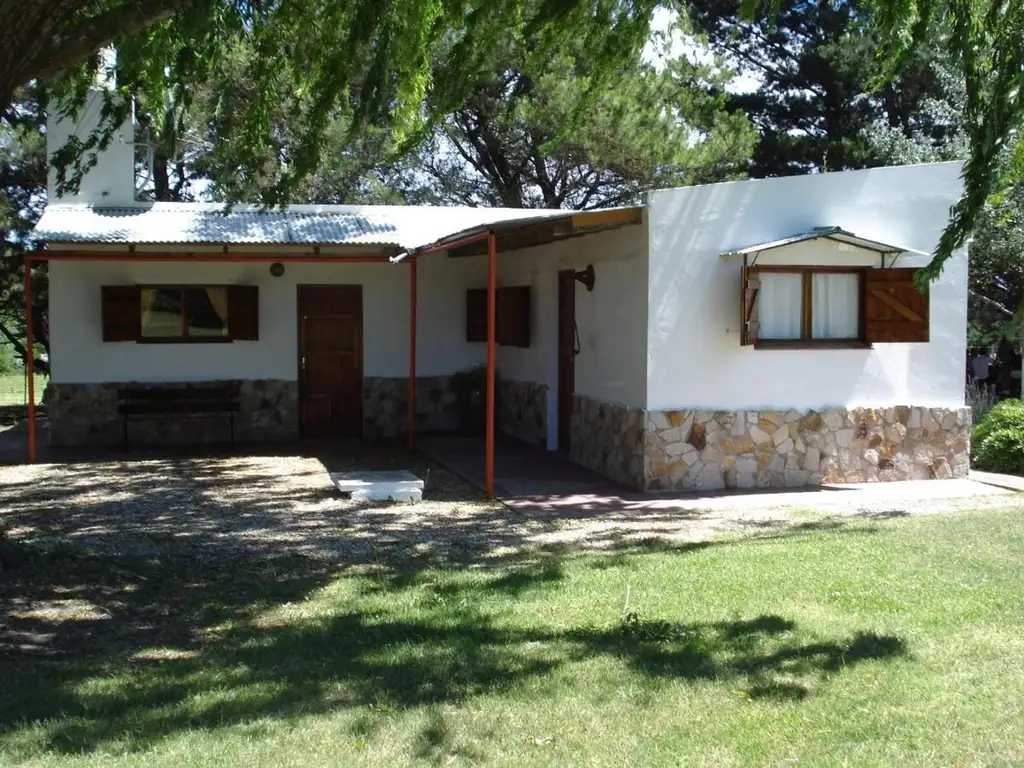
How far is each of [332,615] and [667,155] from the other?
15.0 m

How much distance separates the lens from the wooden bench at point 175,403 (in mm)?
14133

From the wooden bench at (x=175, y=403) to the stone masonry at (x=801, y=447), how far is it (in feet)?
21.7

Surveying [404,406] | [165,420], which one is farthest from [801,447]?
[165,420]

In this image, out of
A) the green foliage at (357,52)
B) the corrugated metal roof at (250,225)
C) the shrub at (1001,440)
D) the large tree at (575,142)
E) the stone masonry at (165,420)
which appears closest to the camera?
the green foliage at (357,52)

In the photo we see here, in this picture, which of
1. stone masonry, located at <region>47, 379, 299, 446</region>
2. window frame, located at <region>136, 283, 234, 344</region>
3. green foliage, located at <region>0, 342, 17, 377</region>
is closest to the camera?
stone masonry, located at <region>47, 379, 299, 446</region>

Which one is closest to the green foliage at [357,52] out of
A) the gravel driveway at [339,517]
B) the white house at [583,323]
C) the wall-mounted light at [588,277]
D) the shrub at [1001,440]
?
the white house at [583,323]

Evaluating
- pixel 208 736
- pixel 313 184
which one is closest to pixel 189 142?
pixel 313 184

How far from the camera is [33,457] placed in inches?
503

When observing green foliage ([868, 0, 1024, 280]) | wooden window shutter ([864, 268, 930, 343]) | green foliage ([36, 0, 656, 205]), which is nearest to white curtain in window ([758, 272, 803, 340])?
wooden window shutter ([864, 268, 930, 343])

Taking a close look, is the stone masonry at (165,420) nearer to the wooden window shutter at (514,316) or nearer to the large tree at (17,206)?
the wooden window shutter at (514,316)

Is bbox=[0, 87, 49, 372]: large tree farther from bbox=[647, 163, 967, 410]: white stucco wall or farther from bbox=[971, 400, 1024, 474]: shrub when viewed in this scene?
bbox=[971, 400, 1024, 474]: shrub

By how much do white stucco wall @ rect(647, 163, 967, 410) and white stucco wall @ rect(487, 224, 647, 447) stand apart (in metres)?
0.29

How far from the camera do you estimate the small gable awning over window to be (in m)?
10.1

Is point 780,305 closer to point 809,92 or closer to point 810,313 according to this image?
point 810,313
